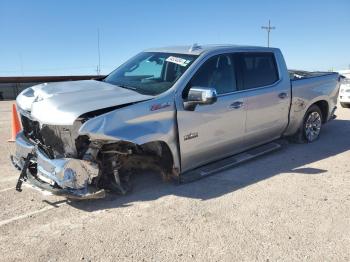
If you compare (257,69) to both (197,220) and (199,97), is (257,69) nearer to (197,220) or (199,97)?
(199,97)

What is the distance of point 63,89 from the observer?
16.0 feet

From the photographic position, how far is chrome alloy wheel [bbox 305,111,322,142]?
728cm

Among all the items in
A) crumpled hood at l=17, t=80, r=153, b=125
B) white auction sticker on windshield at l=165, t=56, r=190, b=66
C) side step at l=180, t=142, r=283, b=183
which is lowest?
side step at l=180, t=142, r=283, b=183

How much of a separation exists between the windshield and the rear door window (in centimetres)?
98

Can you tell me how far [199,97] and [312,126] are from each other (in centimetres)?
369

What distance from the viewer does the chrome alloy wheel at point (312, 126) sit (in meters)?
7.28

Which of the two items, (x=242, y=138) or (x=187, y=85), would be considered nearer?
(x=187, y=85)

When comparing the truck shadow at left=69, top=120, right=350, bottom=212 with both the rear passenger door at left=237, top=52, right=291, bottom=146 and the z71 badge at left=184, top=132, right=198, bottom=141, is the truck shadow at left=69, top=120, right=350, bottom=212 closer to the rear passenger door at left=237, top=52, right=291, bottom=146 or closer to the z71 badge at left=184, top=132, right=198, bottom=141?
the rear passenger door at left=237, top=52, right=291, bottom=146

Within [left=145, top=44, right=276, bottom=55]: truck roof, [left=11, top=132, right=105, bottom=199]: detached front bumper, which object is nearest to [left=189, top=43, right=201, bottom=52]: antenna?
[left=145, top=44, right=276, bottom=55]: truck roof

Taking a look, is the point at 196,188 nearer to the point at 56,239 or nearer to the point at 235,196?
the point at 235,196

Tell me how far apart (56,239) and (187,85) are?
97.5 inches

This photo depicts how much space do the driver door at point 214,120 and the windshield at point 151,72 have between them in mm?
278

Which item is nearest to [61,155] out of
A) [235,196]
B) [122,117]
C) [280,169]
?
[122,117]

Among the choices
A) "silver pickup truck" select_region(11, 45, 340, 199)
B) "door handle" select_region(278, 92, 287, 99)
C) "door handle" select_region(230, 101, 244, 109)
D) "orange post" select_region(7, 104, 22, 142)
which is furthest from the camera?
"orange post" select_region(7, 104, 22, 142)
